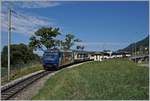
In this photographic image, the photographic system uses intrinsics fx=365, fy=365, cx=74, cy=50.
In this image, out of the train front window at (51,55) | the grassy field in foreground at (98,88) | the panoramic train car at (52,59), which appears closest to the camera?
the grassy field in foreground at (98,88)

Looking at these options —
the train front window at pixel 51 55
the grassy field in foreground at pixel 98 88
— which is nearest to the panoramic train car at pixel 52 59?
the train front window at pixel 51 55

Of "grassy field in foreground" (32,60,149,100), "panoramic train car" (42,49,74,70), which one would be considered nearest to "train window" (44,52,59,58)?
"panoramic train car" (42,49,74,70)

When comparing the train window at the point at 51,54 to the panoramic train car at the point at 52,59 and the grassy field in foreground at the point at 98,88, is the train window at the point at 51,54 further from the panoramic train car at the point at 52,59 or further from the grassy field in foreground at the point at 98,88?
the grassy field in foreground at the point at 98,88

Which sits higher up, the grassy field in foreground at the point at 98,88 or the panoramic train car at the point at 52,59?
the panoramic train car at the point at 52,59

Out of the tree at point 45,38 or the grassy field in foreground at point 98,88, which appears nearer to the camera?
the grassy field in foreground at point 98,88

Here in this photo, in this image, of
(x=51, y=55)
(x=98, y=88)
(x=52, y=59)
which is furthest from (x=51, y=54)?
(x=98, y=88)

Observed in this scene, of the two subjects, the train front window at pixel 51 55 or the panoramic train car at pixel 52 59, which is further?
the train front window at pixel 51 55

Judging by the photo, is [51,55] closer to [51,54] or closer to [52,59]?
[51,54]

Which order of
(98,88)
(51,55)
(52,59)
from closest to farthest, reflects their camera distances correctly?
(98,88)
(52,59)
(51,55)

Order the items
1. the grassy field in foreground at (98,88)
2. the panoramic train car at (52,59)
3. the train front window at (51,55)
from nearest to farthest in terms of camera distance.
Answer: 1. the grassy field in foreground at (98,88)
2. the panoramic train car at (52,59)
3. the train front window at (51,55)

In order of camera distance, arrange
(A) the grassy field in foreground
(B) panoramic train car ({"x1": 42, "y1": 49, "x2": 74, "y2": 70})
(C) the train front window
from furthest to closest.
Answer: (C) the train front window, (B) panoramic train car ({"x1": 42, "y1": 49, "x2": 74, "y2": 70}), (A) the grassy field in foreground

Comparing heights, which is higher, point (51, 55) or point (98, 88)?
point (51, 55)

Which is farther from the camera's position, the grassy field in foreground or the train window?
the train window

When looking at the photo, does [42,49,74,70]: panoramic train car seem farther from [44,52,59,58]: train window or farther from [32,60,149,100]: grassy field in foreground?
[32,60,149,100]: grassy field in foreground
